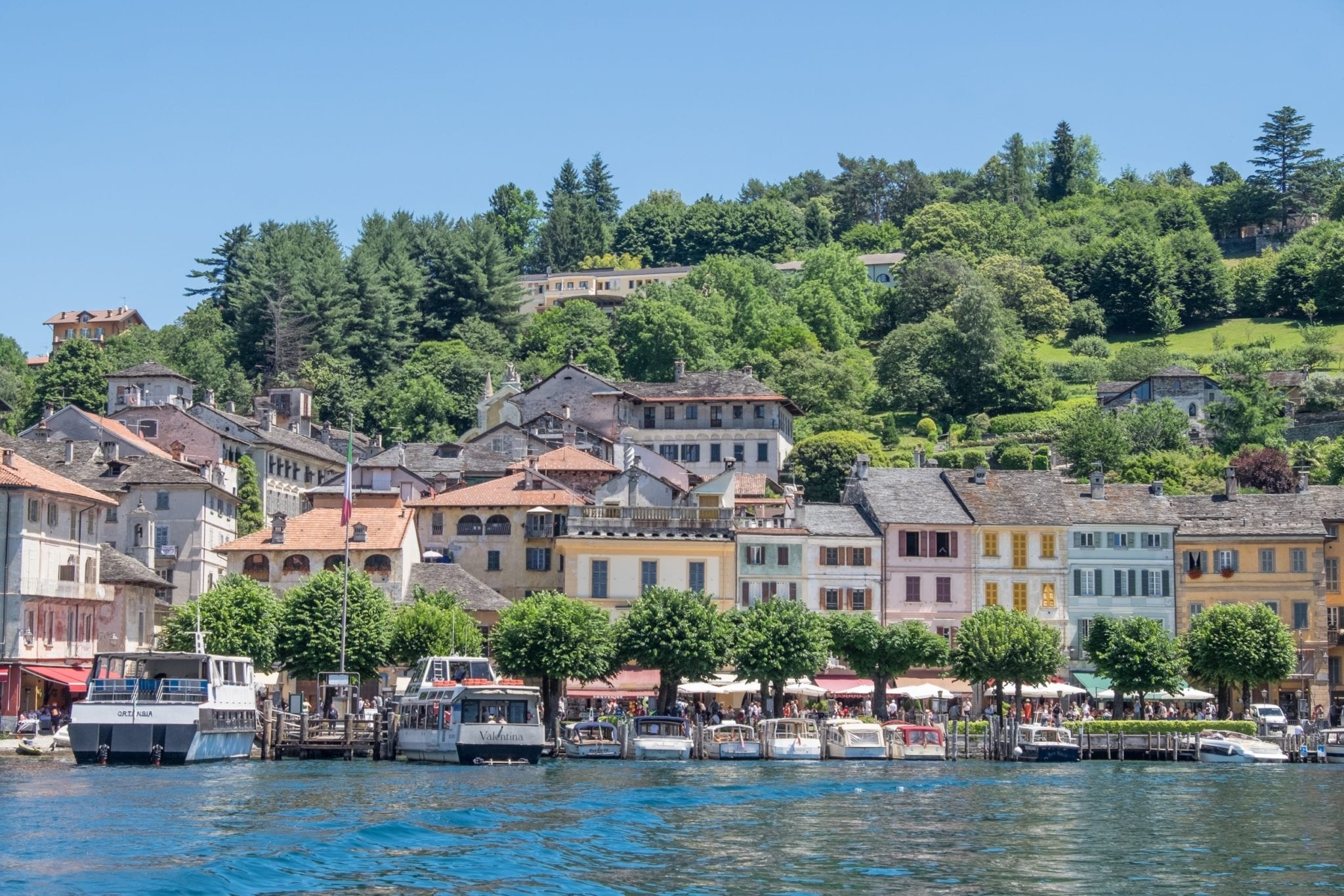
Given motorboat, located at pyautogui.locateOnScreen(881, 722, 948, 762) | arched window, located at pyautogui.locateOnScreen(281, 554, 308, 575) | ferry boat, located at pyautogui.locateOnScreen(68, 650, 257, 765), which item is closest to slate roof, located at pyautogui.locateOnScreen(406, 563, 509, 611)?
arched window, located at pyautogui.locateOnScreen(281, 554, 308, 575)

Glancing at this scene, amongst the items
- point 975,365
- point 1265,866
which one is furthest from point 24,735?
point 975,365

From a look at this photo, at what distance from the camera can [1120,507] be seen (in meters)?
89.2

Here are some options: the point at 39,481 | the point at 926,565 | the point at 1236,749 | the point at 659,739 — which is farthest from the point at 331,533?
the point at 1236,749

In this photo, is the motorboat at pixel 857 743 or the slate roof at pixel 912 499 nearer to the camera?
the motorboat at pixel 857 743

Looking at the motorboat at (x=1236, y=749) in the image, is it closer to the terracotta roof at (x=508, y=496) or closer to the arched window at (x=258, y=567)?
the terracotta roof at (x=508, y=496)

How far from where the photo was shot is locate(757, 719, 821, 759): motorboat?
232 feet

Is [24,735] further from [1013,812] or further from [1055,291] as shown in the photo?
[1055,291]

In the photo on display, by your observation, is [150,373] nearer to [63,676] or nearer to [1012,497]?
[63,676]

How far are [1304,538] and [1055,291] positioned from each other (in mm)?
93273

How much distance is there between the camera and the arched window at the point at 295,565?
85000 mm

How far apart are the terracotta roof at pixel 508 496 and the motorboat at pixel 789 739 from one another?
19636 mm

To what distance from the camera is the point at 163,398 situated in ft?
395

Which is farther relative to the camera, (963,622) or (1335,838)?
(963,622)

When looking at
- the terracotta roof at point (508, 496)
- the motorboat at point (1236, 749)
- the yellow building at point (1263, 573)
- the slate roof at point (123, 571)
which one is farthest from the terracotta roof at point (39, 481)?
the yellow building at point (1263, 573)
